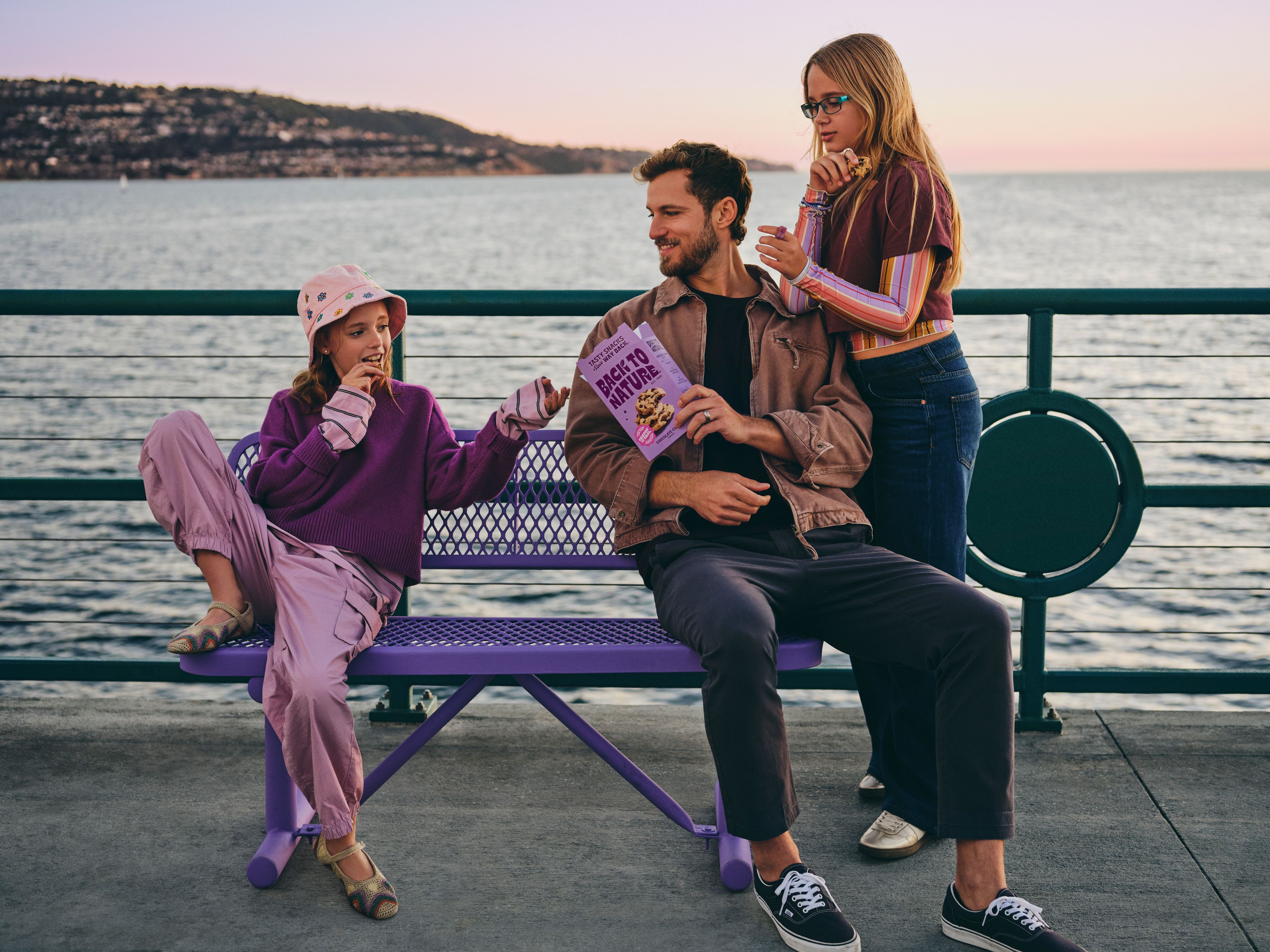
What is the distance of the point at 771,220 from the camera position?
66000 mm

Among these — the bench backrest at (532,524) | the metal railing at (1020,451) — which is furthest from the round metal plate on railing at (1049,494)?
the bench backrest at (532,524)

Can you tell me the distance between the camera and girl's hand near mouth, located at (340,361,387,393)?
290 centimetres

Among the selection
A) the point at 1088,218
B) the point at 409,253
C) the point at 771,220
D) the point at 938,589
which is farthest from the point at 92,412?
the point at 1088,218

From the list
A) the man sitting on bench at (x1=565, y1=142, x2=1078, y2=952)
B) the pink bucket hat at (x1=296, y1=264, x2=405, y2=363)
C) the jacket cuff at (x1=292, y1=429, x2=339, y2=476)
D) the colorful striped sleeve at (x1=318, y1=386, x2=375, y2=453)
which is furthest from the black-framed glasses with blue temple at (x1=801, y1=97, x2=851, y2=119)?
the jacket cuff at (x1=292, y1=429, x2=339, y2=476)

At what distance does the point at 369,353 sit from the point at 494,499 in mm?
521

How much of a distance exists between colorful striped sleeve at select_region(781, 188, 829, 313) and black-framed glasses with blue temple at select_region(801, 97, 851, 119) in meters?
0.19

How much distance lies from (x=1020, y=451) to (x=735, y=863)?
1561mm

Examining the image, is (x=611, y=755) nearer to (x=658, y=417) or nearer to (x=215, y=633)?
(x=658, y=417)

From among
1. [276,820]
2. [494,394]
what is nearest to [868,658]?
[276,820]

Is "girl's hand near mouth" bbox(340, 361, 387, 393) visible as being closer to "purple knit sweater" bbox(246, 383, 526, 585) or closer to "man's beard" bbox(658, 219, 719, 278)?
"purple knit sweater" bbox(246, 383, 526, 585)

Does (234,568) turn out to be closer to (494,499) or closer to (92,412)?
(494,499)

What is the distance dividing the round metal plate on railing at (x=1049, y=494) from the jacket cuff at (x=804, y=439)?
0.90 metres

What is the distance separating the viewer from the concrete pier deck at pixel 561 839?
8.27ft

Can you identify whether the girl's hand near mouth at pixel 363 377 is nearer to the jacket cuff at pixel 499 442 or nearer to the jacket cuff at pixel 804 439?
the jacket cuff at pixel 499 442
